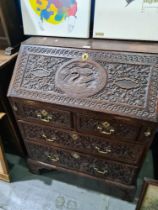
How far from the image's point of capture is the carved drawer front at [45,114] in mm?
1046

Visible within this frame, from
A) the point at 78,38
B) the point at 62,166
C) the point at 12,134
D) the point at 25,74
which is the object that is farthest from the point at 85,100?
the point at 12,134

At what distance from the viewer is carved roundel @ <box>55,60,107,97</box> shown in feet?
3.28

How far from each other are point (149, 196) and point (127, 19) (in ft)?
3.33

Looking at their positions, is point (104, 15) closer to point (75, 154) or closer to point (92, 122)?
point (92, 122)

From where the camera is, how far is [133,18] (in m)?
1.10

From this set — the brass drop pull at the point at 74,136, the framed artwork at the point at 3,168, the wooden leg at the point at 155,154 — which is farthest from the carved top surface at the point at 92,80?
the wooden leg at the point at 155,154

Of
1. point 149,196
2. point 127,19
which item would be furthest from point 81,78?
point 149,196

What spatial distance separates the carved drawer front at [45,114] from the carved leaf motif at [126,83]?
0.98ft

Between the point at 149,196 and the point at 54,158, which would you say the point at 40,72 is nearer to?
the point at 54,158

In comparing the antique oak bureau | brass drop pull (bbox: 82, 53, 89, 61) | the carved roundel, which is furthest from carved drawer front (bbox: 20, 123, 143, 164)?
brass drop pull (bbox: 82, 53, 89, 61)

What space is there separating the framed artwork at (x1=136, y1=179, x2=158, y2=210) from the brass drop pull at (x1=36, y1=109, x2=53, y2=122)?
0.62 m

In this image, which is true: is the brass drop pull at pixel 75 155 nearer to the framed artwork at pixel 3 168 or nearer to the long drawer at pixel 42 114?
the long drawer at pixel 42 114

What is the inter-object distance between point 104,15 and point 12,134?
1021 millimetres

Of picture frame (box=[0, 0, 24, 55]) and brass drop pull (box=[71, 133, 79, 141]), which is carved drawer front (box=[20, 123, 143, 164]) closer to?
brass drop pull (box=[71, 133, 79, 141])
